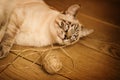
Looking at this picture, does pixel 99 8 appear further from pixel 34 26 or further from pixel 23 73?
pixel 23 73

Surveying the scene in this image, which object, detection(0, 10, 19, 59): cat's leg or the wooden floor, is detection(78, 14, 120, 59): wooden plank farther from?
detection(0, 10, 19, 59): cat's leg

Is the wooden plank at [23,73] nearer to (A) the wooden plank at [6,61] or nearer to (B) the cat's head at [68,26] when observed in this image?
(A) the wooden plank at [6,61]

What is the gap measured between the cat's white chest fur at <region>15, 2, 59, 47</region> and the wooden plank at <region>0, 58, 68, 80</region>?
0.46 feet

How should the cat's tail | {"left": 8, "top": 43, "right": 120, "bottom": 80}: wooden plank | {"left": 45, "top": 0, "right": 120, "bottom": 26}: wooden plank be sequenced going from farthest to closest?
{"left": 45, "top": 0, "right": 120, "bottom": 26}: wooden plank, the cat's tail, {"left": 8, "top": 43, "right": 120, "bottom": 80}: wooden plank

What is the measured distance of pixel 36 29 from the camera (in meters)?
1.23

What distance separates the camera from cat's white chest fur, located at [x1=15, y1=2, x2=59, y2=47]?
1219 mm

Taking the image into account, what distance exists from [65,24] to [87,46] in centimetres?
25

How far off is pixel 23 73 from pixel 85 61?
1.25ft

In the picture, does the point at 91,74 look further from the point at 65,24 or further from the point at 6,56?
the point at 6,56

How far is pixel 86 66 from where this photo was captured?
122 cm

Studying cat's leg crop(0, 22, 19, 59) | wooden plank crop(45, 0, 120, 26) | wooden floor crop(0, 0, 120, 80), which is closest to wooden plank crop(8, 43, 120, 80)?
wooden floor crop(0, 0, 120, 80)

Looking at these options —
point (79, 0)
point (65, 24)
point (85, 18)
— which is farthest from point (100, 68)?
point (79, 0)

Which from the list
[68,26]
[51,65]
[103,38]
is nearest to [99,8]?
[103,38]

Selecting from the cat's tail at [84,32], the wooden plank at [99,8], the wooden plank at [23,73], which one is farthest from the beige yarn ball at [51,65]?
the wooden plank at [99,8]
